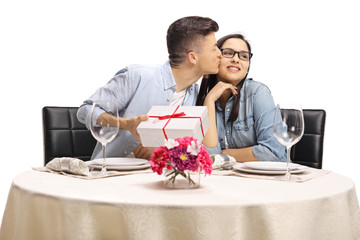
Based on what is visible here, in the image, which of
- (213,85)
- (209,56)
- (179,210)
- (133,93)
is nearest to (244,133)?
(213,85)

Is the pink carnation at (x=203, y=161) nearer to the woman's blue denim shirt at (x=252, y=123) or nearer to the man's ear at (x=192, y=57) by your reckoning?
the woman's blue denim shirt at (x=252, y=123)

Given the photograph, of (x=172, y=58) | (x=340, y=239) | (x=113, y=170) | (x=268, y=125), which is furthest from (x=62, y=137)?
(x=340, y=239)

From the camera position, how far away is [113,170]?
1.95 meters

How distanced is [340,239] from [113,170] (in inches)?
39.3

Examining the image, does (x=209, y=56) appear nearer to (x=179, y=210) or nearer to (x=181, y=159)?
(x=181, y=159)

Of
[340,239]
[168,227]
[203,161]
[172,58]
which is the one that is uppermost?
[172,58]

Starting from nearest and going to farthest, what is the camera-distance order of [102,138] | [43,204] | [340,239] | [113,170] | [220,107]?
[43,204], [340,239], [102,138], [113,170], [220,107]

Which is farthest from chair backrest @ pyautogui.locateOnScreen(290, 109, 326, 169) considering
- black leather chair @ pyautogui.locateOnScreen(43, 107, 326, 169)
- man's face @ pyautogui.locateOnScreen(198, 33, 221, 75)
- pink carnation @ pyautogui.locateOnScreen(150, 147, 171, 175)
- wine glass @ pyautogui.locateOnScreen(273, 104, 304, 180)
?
pink carnation @ pyautogui.locateOnScreen(150, 147, 171, 175)

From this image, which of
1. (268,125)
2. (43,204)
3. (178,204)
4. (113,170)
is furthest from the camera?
(268,125)

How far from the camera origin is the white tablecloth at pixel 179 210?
1.33 metres

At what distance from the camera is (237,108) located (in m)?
2.76

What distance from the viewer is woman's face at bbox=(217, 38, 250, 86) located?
2.79 meters

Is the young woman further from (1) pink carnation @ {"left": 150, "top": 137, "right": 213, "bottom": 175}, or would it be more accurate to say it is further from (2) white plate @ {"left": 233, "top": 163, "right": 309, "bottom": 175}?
(1) pink carnation @ {"left": 150, "top": 137, "right": 213, "bottom": 175}

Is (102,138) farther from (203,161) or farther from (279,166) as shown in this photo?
(279,166)
